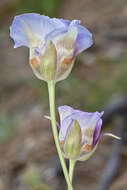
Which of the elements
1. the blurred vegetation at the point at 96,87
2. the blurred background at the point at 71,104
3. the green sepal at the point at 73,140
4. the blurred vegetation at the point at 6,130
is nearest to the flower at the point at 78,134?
the green sepal at the point at 73,140

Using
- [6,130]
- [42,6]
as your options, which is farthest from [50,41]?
[42,6]

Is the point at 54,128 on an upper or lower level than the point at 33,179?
upper

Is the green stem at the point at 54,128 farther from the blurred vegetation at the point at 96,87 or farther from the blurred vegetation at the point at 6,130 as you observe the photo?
the blurred vegetation at the point at 6,130

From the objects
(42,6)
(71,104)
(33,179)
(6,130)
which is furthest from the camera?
(42,6)

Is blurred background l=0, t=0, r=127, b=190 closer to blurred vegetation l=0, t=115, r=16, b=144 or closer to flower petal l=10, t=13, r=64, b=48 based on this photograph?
blurred vegetation l=0, t=115, r=16, b=144

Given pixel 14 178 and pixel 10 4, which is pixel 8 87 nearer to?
pixel 14 178

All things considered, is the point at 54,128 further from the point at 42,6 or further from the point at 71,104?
the point at 42,6
